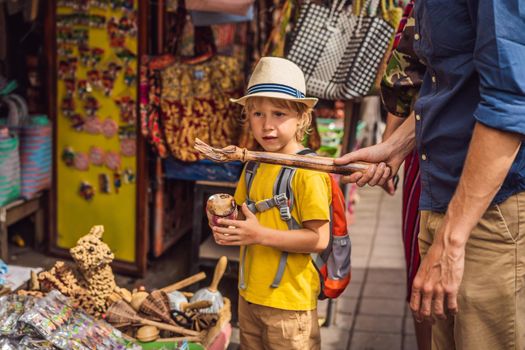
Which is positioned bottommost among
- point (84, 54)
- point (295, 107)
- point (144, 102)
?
point (144, 102)

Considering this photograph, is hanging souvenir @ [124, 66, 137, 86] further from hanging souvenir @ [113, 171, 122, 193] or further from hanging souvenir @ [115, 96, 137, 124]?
hanging souvenir @ [113, 171, 122, 193]

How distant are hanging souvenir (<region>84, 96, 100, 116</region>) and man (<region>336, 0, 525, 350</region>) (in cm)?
314

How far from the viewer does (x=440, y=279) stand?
157 centimetres

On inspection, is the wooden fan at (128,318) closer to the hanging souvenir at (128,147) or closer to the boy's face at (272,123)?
the boy's face at (272,123)

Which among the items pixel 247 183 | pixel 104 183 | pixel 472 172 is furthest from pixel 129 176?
pixel 472 172

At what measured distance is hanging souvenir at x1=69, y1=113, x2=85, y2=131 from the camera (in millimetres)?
4668

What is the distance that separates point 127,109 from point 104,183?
1.86 feet

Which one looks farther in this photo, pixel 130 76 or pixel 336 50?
pixel 130 76

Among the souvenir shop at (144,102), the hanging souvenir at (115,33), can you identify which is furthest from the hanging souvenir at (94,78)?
the hanging souvenir at (115,33)

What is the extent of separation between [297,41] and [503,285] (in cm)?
227

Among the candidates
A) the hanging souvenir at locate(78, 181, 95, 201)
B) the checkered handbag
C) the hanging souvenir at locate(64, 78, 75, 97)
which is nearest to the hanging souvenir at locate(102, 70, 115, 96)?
the hanging souvenir at locate(64, 78, 75, 97)

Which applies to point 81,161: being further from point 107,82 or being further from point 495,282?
point 495,282

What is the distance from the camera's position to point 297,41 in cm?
369

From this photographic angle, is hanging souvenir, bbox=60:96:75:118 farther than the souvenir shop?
Yes
